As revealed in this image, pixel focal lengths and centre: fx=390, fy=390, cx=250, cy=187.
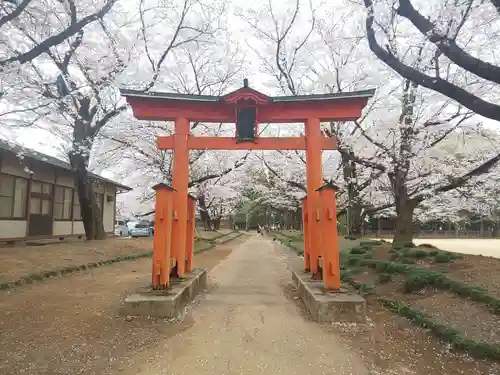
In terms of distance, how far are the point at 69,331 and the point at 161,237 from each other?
2.13m

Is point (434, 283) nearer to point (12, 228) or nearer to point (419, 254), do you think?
point (419, 254)

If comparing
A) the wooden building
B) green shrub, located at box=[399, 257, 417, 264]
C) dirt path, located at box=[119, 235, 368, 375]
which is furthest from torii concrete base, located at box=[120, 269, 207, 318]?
the wooden building

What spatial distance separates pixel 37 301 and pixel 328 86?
1303 cm

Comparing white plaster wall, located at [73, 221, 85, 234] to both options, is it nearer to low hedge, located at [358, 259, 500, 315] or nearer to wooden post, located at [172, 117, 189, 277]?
wooden post, located at [172, 117, 189, 277]

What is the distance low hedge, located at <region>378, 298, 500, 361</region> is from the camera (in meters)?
4.59

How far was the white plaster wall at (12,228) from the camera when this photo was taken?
15.9 meters

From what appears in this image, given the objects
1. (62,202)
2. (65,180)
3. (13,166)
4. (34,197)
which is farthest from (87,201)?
(65,180)

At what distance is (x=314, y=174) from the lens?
27.7 feet

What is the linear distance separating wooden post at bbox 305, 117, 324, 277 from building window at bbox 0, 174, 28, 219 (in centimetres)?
1332

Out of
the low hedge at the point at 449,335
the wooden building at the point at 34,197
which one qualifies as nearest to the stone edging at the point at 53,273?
the wooden building at the point at 34,197

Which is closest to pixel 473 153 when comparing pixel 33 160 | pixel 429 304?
pixel 429 304

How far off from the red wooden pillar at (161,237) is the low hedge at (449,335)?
417cm

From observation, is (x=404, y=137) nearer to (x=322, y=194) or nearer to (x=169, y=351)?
(x=322, y=194)

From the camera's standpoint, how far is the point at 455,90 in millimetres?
5281
